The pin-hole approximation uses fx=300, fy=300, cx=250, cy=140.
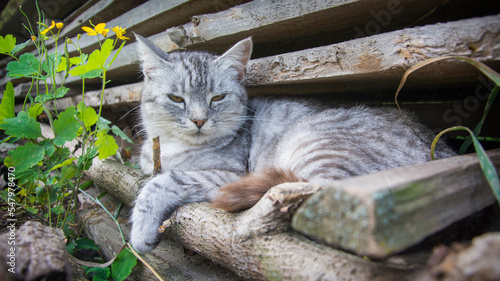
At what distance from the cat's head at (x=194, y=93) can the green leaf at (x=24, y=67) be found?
0.71 meters

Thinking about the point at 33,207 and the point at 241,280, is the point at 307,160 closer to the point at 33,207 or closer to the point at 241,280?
the point at 241,280

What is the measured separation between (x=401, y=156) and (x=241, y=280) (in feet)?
3.73

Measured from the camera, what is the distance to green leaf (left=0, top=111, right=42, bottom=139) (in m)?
1.62

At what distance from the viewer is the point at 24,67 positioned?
1.81m

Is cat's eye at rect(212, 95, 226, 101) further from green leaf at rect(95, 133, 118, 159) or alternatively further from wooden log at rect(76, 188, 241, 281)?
wooden log at rect(76, 188, 241, 281)

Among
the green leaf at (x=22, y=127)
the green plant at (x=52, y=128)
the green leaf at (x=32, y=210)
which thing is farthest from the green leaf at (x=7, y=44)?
the green leaf at (x=32, y=210)

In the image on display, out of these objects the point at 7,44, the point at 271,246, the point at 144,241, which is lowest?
the point at 144,241

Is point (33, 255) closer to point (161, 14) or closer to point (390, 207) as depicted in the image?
point (390, 207)

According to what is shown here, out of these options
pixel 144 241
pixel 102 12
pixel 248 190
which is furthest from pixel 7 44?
pixel 102 12

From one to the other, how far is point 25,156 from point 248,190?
4.15 ft

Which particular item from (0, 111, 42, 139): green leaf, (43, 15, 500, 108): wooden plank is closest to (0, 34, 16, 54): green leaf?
(0, 111, 42, 139): green leaf

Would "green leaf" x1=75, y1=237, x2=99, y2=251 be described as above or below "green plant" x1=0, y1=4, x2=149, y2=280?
below

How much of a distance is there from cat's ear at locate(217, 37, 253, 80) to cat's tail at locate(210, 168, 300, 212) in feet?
3.68

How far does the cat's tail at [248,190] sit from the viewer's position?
143 centimetres
